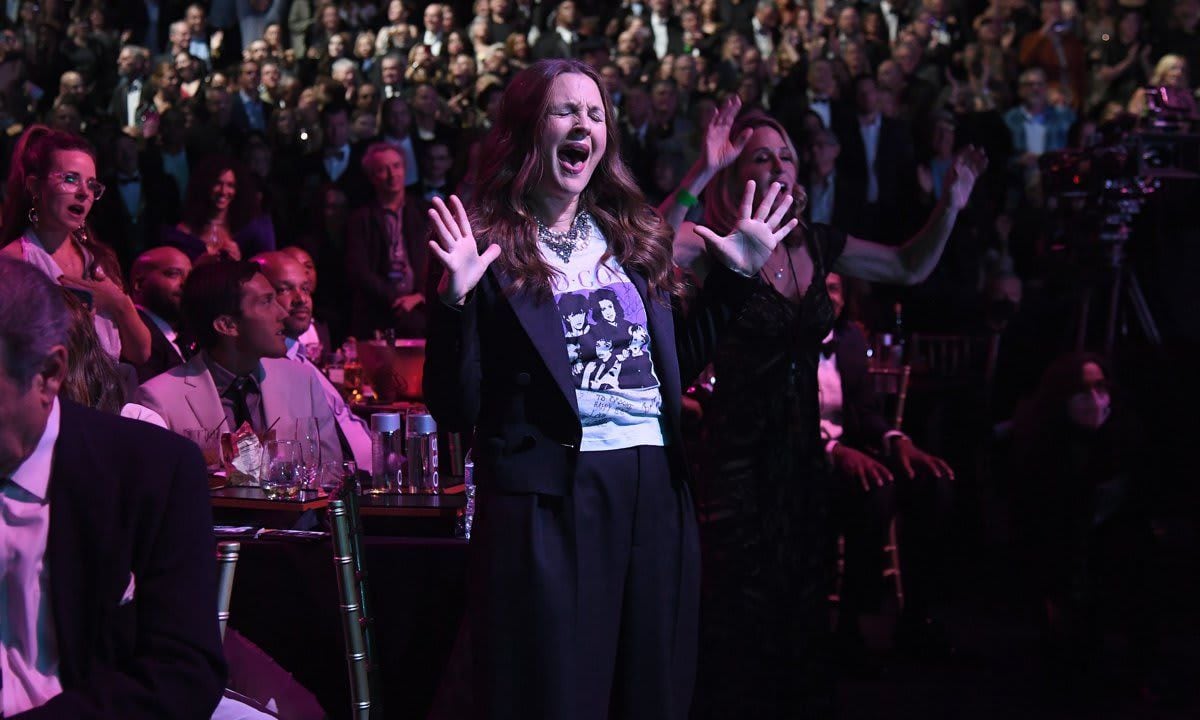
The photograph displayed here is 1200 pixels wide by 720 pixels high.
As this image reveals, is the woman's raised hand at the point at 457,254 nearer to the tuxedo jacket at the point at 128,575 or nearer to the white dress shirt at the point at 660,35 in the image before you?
the tuxedo jacket at the point at 128,575

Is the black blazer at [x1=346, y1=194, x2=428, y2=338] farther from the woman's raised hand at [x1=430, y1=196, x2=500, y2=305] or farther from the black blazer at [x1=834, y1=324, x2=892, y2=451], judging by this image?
the woman's raised hand at [x1=430, y1=196, x2=500, y2=305]

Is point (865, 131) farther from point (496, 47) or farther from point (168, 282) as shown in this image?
point (168, 282)

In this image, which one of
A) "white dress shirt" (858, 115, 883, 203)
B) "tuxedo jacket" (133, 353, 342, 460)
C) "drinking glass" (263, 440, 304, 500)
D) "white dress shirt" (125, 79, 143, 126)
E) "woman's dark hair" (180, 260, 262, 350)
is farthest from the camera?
"white dress shirt" (125, 79, 143, 126)

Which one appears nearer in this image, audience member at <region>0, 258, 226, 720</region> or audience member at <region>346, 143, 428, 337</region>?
audience member at <region>0, 258, 226, 720</region>

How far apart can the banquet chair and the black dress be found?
976 millimetres

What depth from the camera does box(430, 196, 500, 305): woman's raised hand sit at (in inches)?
80.3

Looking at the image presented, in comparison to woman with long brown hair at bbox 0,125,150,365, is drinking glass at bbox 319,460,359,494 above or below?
below

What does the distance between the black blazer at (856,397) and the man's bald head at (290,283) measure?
1836mm

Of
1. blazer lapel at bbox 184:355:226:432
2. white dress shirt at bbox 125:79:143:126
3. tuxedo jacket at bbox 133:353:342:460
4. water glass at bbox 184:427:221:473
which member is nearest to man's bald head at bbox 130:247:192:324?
tuxedo jacket at bbox 133:353:342:460

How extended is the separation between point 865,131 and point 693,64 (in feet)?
4.53

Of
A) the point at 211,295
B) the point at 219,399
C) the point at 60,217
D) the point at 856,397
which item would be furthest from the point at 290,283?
the point at 856,397

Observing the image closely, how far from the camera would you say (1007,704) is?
158 inches

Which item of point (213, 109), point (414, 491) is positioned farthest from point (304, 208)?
point (414, 491)

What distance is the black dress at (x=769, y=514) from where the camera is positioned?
307cm
